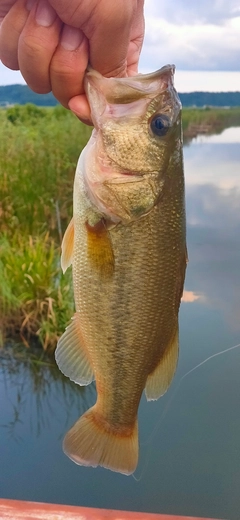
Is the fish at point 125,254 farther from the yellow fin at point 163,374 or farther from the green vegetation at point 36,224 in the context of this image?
the green vegetation at point 36,224

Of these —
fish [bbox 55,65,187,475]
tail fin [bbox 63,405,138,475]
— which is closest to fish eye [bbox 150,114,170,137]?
fish [bbox 55,65,187,475]

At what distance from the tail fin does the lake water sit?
9.23ft

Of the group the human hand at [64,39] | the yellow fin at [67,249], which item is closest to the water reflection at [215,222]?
the yellow fin at [67,249]

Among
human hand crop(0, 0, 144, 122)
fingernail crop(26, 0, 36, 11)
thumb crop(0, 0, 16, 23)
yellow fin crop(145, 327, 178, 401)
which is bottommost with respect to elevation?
yellow fin crop(145, 327, 178, 401)

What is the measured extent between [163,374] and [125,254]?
382mm

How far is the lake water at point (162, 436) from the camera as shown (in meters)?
4.17

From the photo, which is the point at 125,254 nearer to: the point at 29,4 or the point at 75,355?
the point at 75,355

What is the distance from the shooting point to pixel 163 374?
1.55m

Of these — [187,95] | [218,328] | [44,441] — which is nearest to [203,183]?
[187,95]

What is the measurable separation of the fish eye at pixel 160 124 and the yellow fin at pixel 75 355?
56cm

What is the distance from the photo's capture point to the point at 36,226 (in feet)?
19.4

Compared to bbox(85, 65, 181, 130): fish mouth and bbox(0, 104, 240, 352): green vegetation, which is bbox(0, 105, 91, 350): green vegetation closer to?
bbox(0, 104, 240, 352): green vegetation

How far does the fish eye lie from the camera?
148cm

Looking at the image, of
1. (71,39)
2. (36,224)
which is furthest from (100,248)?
(36,224)
